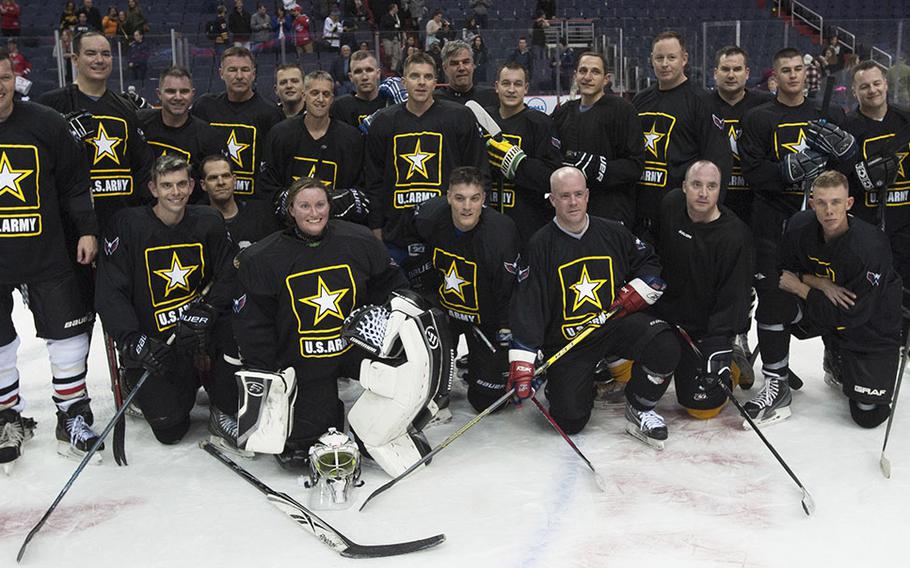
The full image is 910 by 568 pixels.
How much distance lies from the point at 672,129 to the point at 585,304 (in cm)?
97

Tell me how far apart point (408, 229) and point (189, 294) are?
932 mm

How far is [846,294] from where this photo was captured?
3.46 metres

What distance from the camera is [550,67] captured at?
29.2ft

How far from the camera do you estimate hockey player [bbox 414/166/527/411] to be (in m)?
3.54

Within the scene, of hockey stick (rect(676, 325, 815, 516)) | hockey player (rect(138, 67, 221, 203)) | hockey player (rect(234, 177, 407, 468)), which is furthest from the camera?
hockey player (rect(138, 67, 221, 203))

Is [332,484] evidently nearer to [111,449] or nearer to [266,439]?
[266,439]

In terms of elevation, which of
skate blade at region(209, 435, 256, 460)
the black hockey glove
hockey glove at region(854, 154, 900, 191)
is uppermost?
hockey glove at region(854, 154, 900, 191)

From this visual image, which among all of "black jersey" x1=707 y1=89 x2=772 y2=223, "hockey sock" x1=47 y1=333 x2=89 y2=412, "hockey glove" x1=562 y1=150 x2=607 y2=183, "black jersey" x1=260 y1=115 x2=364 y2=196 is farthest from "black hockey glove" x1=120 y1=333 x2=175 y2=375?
"black jersey" x1=707 y1=89 x2=772 y2=223

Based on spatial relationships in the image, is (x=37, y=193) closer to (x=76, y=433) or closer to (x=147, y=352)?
(x=147, y=352)

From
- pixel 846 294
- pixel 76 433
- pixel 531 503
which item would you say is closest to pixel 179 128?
pixel 76 433

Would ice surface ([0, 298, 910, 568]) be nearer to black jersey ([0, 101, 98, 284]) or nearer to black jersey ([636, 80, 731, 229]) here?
black jersey ([0, 101, 98, 284])

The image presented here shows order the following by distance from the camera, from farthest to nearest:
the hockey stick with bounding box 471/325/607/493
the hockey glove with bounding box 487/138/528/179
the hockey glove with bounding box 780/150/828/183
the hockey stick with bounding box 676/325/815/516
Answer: the hockey glove with bounding box 487/138/528/179 < the hockey glove with bounding box 780/150/828/183 < the hockey stick with bounding box 471/325/607/493 < the hockey stick with bounding box 676/325/815/516

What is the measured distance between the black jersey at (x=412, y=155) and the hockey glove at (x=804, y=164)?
1234 millimetres

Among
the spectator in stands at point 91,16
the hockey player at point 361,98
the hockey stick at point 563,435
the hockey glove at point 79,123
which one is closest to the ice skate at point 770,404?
the hockey stick at point 563,435
